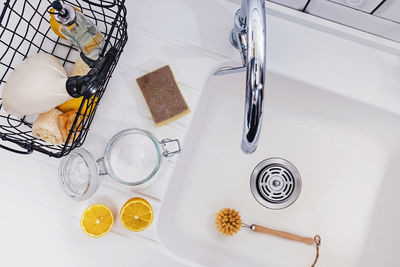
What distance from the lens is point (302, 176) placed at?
729 millimetres

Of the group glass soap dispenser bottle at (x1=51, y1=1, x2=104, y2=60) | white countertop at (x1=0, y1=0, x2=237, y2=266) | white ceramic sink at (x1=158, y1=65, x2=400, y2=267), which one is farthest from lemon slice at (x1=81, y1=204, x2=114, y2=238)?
glass soap dispenser bottle at (x1=51, y1=1, x2=104, y2=60)

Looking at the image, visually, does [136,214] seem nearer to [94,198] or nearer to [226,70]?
[94,198]

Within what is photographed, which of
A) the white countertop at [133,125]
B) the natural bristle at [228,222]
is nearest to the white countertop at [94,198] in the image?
the white countertop at [133,125]

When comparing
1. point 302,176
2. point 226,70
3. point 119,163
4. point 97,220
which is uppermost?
point 226,70

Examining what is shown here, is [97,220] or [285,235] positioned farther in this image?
[285,235]

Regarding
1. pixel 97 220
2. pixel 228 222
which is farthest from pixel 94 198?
pixel 228 222

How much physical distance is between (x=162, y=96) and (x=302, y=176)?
15.5 inches

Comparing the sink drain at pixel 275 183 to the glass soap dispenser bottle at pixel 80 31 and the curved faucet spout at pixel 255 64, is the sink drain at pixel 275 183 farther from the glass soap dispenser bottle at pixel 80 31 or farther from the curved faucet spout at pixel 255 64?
the glass soap dispenser bottle at pixel 80 31

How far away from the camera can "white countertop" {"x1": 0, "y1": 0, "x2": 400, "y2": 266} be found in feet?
1.83

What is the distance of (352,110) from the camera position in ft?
2.17

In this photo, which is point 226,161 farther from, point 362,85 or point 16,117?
point 16,117

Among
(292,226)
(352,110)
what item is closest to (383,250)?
(292,226)

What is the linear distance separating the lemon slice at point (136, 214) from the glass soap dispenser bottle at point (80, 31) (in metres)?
0.27

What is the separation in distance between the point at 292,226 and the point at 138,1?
1.95ft
